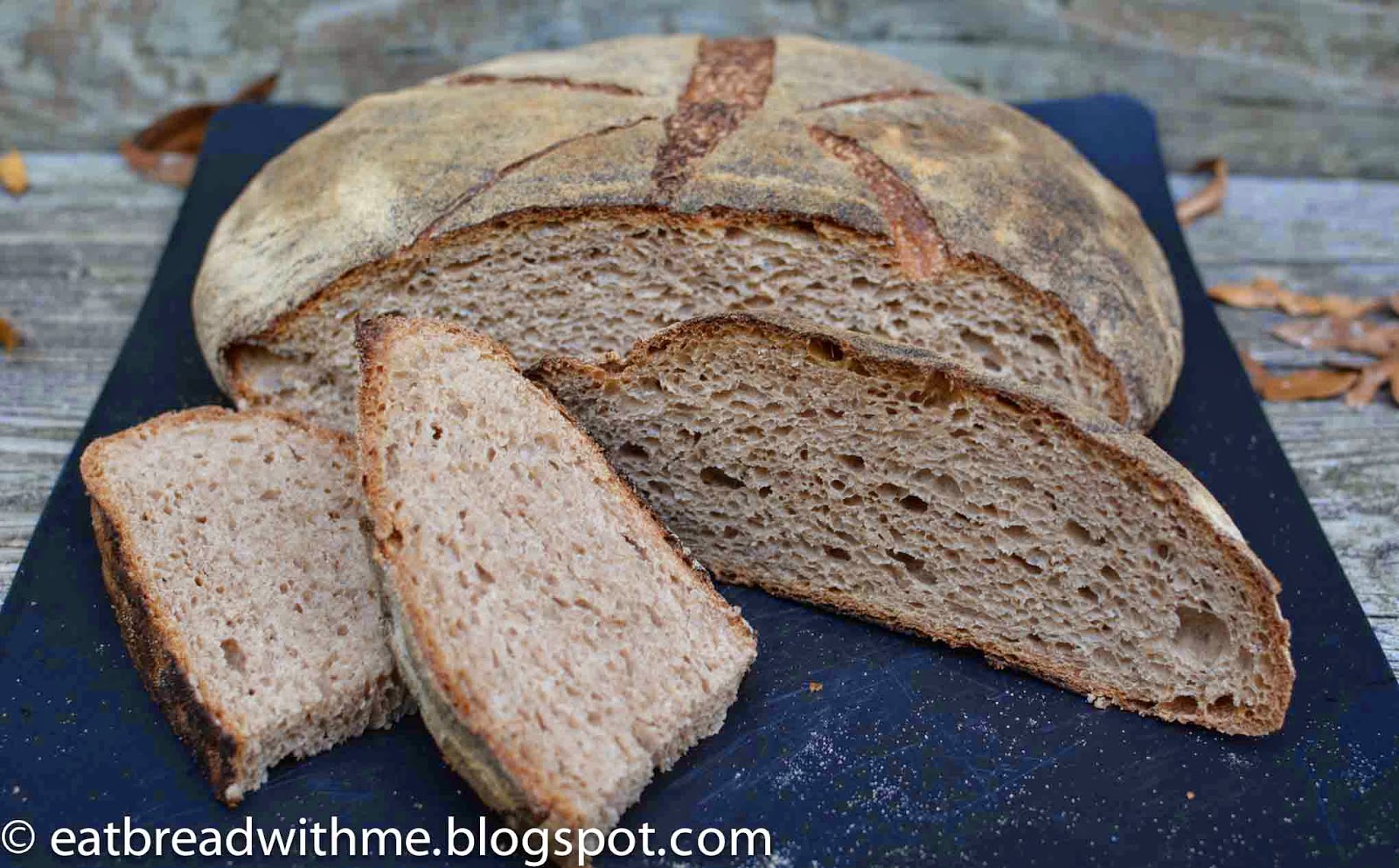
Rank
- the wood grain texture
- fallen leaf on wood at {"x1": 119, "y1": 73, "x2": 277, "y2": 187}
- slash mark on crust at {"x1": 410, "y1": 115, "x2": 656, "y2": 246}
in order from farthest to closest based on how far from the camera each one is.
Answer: the wood grain texture
fallen leaf on wood at {"x1": 119, "y1": 73, "x2": 277, "y2": 187}
slash mark on crust at {"x1": 410, "y1": 115, "x2": 656, "y2": 246}

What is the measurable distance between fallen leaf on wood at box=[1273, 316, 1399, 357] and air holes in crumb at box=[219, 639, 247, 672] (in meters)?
3.08

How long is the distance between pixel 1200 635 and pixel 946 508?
56 centimetres

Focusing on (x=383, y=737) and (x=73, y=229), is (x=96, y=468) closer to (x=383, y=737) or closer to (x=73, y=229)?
(x=383, y=737)

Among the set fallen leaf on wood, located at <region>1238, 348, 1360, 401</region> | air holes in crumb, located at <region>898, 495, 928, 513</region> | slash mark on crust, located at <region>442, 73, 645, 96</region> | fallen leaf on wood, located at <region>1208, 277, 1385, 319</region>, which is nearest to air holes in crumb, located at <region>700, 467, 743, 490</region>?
air holes in crumb, located at <region>898, 495, 928, 513</region>

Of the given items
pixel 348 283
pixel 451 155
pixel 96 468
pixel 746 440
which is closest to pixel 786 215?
pixel 746 440

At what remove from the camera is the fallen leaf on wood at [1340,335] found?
12.9 feet

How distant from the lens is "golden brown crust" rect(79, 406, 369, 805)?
8.15 ft

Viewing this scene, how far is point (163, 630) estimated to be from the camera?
8.63 ft

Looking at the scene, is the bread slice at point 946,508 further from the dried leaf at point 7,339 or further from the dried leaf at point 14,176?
the dried leaf at point 14,176

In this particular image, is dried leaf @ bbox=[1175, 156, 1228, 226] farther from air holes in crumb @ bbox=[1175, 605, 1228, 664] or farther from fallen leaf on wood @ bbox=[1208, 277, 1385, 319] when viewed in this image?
air holes in crumb @ bbox=[1175, 605, 1228, 664]

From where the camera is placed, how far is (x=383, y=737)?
265 cm

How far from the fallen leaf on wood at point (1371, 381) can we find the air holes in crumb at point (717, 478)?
6.30 feet

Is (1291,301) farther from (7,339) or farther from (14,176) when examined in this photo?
(14,176)

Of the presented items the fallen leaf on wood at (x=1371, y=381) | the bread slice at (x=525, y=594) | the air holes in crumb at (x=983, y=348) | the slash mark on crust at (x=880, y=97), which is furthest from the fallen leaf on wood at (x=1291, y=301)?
the bread slice at (x=525, y=594)
